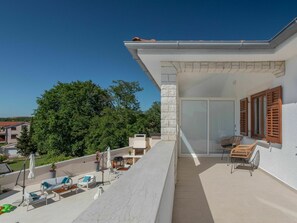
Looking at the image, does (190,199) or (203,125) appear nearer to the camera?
(190,199)

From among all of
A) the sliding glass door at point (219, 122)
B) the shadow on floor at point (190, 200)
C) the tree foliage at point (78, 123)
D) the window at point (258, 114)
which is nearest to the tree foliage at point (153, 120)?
the tree foliage at point (78, 123)

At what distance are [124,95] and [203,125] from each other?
23.6 m

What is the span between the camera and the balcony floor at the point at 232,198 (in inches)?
133

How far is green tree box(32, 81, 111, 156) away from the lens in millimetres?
25266

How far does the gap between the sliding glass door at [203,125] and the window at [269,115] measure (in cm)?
160

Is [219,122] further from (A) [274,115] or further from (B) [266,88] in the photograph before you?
(A) [274,115]

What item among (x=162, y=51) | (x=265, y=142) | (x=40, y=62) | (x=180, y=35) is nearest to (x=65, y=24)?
(x=40, y=62)

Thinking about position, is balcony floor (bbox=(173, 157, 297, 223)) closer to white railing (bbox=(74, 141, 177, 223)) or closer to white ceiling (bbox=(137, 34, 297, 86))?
white railing (bbox=(74, 141, 177, 223))

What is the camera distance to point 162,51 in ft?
14.5

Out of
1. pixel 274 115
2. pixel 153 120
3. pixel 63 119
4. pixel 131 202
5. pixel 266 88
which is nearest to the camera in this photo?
pixel 131 202

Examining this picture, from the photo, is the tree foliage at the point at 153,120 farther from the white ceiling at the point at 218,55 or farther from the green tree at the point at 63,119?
the white ceiling at the point at 218,55

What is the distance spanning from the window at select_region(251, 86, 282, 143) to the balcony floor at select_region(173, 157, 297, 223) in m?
1.22

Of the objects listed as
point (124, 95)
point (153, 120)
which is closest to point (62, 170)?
point (124, 95)

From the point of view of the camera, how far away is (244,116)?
8.17 meters
